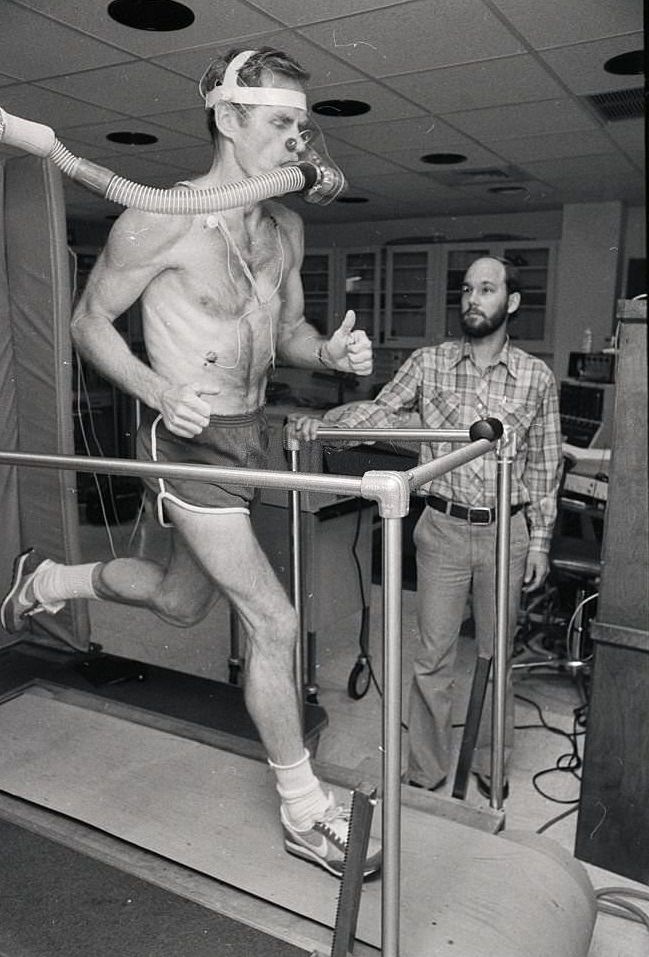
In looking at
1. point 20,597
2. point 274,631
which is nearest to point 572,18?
point 274,631

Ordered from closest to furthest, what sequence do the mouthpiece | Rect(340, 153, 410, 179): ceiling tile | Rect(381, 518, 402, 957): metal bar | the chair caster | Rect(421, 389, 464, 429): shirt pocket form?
Rect(381, 518, 402, 957): metal bar, the mouthpiece, Rect(340, 153, 410, 179): ceiling tile, Rect(421, 389, 464, 429): shirt pocket, the chair caster

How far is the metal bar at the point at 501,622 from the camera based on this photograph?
1.62m

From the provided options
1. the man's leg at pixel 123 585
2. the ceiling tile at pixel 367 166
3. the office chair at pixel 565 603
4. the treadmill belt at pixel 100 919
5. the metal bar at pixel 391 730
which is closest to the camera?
the metal bar at pixel 391 730

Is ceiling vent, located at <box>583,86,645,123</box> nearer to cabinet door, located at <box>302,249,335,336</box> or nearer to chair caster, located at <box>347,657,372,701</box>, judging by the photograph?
cabinet door, located at <box>302,249,335,336</box>

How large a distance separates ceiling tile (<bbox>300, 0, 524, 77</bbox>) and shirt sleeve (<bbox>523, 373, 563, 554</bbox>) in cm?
73

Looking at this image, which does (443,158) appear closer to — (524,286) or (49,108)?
(524,286)

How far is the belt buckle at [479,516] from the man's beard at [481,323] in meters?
0.42

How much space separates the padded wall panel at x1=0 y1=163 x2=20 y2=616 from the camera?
172 cm

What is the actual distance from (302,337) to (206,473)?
0.40 meters

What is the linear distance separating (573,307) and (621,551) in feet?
5.04

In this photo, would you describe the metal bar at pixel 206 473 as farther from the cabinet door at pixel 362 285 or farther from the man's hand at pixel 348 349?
the cabinet door at pixel 362 285

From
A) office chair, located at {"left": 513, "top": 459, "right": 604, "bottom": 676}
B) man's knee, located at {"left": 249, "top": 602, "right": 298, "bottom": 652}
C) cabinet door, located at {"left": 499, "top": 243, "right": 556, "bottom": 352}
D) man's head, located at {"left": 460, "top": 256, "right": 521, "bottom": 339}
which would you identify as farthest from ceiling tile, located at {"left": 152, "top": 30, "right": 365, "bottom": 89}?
office chair, located at {"left": 513, "top": 459, "right": 604, "bottom": 676}

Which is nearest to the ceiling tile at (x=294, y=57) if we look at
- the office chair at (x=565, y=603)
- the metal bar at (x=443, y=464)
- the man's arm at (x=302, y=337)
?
the man's arm at (x=302, y=337)

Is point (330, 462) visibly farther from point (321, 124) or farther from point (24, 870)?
point (24, 870)
